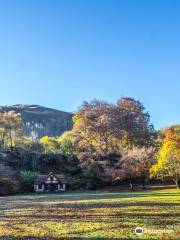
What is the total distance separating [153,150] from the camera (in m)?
69.9

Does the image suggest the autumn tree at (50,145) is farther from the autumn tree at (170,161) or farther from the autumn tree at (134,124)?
the autumn tree at (170,161)

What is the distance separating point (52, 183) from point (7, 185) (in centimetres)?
1238

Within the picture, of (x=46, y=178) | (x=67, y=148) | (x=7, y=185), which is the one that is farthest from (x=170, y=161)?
(x=67, y=148)

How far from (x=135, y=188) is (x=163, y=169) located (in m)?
10.4

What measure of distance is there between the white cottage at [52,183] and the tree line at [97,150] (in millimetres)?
1610

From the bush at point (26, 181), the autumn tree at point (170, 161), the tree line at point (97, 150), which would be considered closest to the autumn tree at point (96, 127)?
the tree line at point (97, 150)

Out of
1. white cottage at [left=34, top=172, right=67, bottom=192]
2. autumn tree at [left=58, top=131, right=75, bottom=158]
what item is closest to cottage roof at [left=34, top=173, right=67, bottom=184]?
white cottage at [left=34, top=172, right=67, bottom=192]

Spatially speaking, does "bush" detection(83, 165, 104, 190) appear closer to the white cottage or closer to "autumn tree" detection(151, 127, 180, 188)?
the white cottage

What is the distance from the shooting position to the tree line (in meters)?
68.5

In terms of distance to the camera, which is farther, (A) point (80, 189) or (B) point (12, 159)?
(B) point (12, 159)

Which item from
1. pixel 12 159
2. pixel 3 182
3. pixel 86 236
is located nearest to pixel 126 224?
pixel 86 236

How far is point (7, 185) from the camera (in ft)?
203

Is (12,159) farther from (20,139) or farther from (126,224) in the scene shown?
(126,224)

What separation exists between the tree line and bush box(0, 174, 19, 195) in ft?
11.0
